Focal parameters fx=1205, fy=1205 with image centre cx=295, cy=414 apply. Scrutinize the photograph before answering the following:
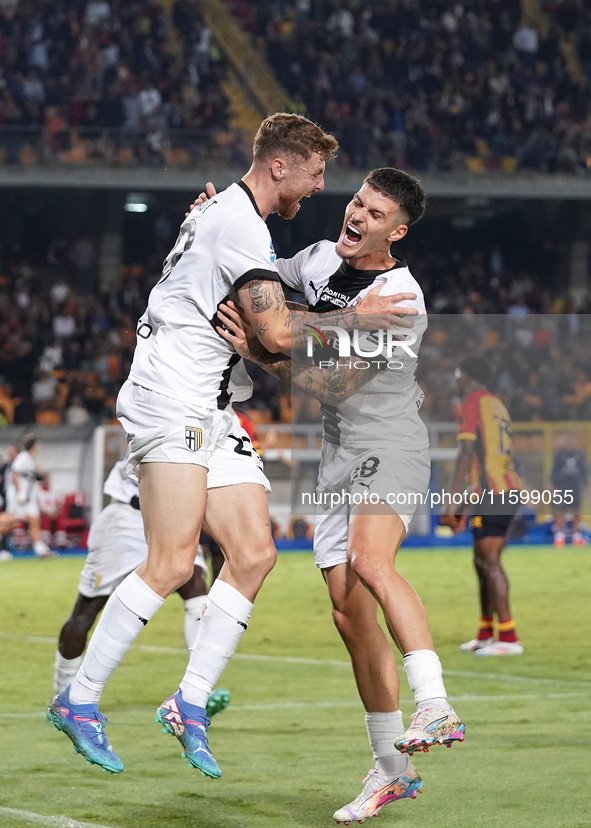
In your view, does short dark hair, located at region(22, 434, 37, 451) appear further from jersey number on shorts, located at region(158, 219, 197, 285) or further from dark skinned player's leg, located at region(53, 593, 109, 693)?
jersey number on shorts, located at region(158, 219, 197, 285)

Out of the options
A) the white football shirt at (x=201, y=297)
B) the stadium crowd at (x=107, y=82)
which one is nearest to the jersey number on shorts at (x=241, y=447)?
the white football shirt at (x=201, y=297)

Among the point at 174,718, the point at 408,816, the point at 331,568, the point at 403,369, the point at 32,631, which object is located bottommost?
the point at 32,631

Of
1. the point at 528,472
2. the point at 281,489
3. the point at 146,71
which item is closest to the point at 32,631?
the point at 281,489

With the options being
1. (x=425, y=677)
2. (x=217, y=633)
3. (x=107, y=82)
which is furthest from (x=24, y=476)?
(x=425, y=677)

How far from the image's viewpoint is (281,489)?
2058cm

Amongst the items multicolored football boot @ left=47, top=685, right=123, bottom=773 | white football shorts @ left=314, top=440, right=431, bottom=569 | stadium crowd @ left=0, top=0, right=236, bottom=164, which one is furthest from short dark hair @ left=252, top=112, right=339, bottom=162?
stadium crowd @ left=0, top=0, right=236, bottom=164

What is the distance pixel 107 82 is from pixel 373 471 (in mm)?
24443

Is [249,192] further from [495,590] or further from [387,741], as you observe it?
[495,590]

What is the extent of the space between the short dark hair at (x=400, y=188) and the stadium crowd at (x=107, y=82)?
835 inches

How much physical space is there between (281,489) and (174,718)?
52.4 feet

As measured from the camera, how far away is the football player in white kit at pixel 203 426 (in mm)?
4715

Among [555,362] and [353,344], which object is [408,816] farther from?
[555,362]

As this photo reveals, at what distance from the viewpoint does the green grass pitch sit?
16.3ft

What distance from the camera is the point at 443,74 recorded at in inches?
1196
